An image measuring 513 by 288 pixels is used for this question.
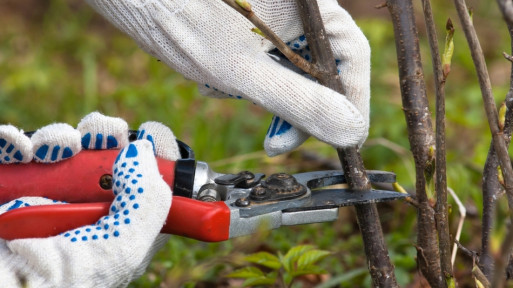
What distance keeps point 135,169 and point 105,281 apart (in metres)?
0.21

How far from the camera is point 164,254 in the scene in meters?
2.18

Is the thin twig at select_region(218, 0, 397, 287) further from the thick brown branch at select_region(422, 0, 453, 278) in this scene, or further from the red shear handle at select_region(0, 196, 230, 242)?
the red shear handle at select_region(0, 196, 230, 242)

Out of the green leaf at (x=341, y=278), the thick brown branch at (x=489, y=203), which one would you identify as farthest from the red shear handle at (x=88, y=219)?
the green leaf at (x=341, y=278)

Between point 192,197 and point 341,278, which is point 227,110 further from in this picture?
point 192,197

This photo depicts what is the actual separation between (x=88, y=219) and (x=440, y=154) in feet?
2.22

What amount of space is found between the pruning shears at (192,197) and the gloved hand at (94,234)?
32 mm

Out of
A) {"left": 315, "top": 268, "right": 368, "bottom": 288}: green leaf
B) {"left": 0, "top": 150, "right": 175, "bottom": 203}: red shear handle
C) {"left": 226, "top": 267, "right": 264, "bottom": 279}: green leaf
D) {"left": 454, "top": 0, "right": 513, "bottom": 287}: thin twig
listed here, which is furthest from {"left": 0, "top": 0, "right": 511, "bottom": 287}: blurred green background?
{"left": 454, "top": 0, "right": 513, "bottom": 287}: thin twig

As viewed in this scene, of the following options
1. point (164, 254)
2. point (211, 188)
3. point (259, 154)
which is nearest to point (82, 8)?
point (259, 154)

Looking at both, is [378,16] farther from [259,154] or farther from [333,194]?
[333,194]

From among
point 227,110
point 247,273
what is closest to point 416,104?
point 247,273

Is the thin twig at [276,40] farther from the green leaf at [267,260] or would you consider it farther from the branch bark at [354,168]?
the green leaf at [267,260]

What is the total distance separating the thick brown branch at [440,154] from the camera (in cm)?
124

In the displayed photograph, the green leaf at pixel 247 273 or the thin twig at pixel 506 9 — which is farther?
the green leaf at pixel 247 273

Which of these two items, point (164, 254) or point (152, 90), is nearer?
point (164, 254)
